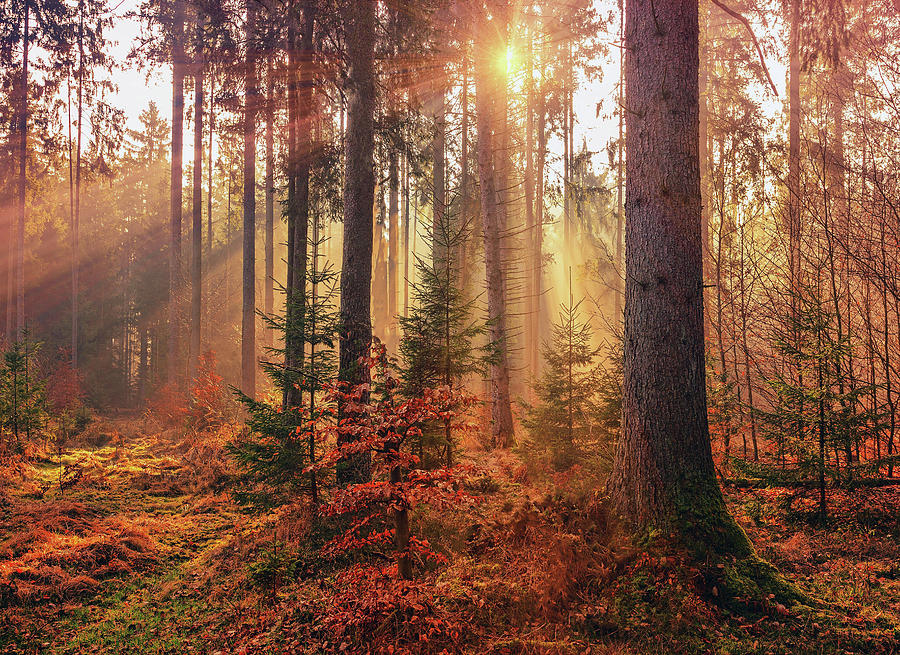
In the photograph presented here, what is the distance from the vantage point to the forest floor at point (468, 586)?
3.40 m

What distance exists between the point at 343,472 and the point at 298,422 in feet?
3.48

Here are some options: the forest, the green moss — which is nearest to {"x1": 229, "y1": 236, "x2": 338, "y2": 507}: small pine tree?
the forest

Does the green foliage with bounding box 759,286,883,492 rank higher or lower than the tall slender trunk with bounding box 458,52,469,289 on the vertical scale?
lower

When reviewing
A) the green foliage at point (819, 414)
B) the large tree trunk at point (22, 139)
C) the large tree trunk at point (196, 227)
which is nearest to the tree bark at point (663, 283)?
the green foliage at point (819, 414)

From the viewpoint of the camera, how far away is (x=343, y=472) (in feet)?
22.7

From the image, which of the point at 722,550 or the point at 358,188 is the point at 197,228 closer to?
the point at 358,188

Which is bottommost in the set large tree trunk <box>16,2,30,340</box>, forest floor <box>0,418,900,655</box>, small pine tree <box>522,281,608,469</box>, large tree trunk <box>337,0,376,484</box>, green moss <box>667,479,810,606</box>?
forest floor <box>0,418,900,655</box>

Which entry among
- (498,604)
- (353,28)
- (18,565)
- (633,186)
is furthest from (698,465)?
(353,28)

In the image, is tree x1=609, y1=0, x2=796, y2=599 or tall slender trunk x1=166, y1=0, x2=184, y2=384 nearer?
tree x1=609, y1=0, x2=796, y2=599

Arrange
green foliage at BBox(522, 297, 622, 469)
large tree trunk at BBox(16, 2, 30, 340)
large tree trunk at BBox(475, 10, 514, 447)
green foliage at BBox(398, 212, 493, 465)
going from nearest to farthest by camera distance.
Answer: green foliage at BBox(398, 212, 493, 465), green foliage at BBox(522, 297, 622, 469), large tree trunk at BBox(475, 10, 514, 447), large tree trunk at BBox(16, 2, 30, 340)

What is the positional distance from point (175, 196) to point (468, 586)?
17471 mm

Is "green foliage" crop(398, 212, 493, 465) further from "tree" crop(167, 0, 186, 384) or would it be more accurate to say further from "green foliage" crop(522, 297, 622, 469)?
"tree" crop(167, 0, 186, 384)

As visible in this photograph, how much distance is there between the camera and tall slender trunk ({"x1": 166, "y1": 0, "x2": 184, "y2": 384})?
16609 millimetres

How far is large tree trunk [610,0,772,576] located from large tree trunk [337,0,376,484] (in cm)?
407
